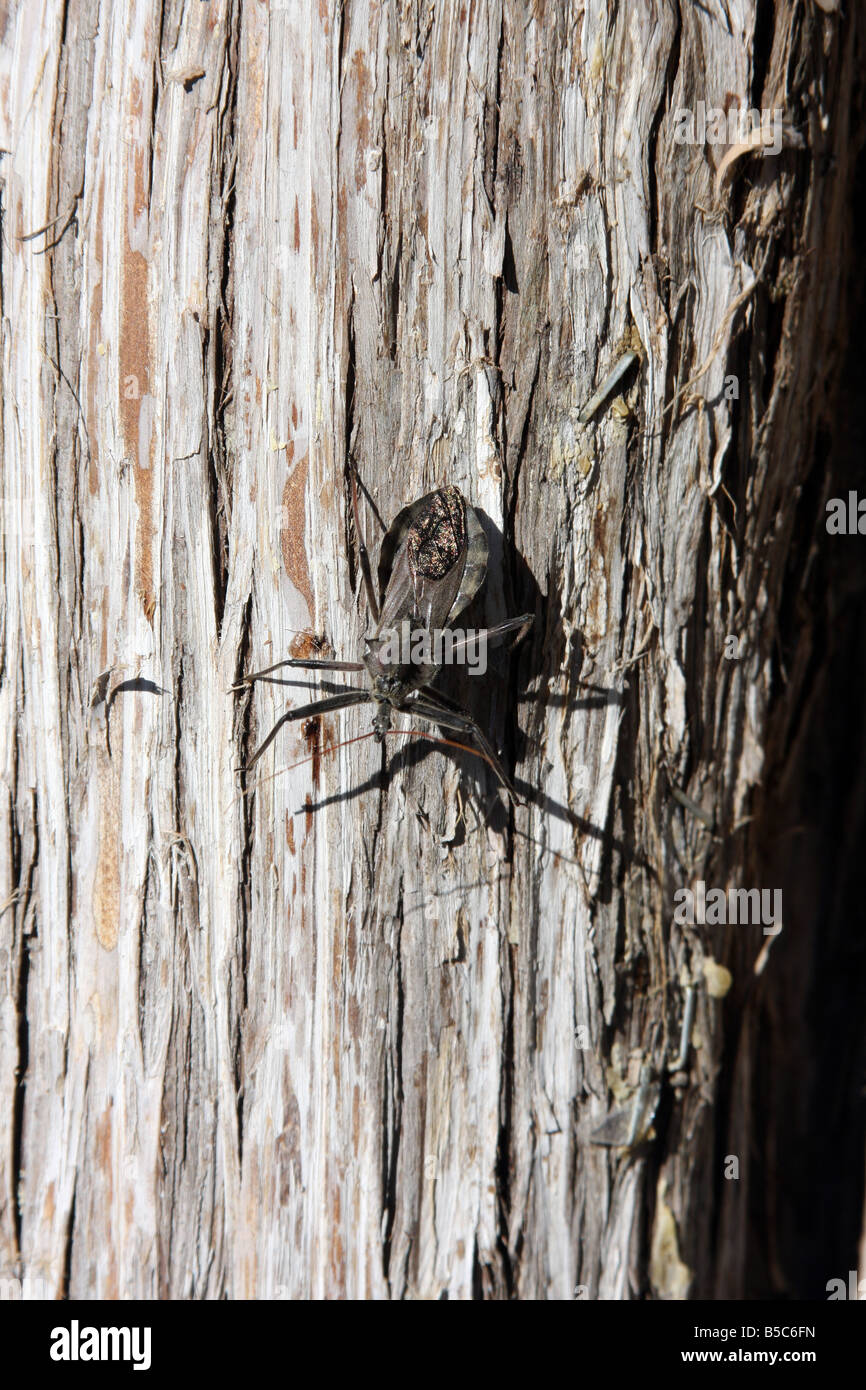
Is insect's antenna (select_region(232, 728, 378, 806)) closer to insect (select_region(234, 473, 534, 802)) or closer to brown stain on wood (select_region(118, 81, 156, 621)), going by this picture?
insect (select_region(234, 473, 534, 802))

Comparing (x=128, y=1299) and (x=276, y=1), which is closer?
(x=276, y=1)

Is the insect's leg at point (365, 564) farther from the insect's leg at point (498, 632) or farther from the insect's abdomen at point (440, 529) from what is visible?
the insect's leg at point (498, 632)

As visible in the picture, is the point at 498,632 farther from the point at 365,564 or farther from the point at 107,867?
the point at 107,867

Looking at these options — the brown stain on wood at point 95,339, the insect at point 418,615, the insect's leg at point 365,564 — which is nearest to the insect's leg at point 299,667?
the insect at point 418,615

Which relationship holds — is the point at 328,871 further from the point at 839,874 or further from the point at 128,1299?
the point at 839,874

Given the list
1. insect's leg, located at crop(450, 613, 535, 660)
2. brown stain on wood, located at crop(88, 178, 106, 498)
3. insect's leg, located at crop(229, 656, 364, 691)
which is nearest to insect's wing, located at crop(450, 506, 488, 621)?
insect's leg, located at crop(450, 613, 535, 660)

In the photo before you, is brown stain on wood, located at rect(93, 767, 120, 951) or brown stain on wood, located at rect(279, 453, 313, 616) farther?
brown stain on wood, located at rect(93, 767, 120, 951)

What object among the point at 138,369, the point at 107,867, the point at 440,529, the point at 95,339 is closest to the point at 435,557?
the point at 440,529

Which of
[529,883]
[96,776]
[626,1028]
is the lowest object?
[626,1028]

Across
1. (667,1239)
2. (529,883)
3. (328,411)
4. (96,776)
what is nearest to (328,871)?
(529,883)
